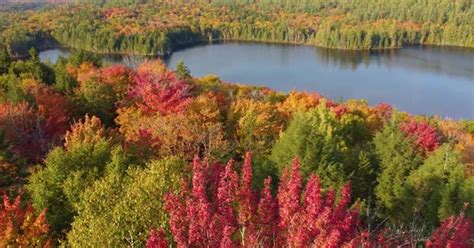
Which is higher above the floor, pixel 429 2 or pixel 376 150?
pixel 429 2

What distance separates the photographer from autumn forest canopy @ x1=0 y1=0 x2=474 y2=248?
9.53 m

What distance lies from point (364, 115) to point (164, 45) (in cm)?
7392

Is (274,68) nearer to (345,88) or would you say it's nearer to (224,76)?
(224,76)

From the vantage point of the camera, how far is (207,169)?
14.4 metres

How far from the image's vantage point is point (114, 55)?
99438 millimetres

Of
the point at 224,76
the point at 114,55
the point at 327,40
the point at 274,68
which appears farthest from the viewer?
the point at 327,40

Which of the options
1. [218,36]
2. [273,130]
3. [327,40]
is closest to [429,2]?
[327,40]

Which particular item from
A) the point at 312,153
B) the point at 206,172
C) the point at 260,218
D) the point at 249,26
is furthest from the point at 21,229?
the point at 249,26

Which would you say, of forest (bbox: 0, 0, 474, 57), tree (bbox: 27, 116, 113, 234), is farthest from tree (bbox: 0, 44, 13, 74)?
forest (bbox: 0, 0, 474, 57)

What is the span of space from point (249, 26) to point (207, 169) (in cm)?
11446

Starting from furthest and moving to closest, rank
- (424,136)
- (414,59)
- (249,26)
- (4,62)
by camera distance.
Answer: (249,26) < (414,59) < (4,62) < (424,136)

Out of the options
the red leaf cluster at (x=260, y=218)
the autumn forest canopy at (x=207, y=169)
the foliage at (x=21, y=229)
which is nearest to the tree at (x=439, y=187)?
the autumn forest canopy at (x=207, y=169)

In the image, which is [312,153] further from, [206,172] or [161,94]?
[161,94]

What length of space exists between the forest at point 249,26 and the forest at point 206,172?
70972 millimetres
